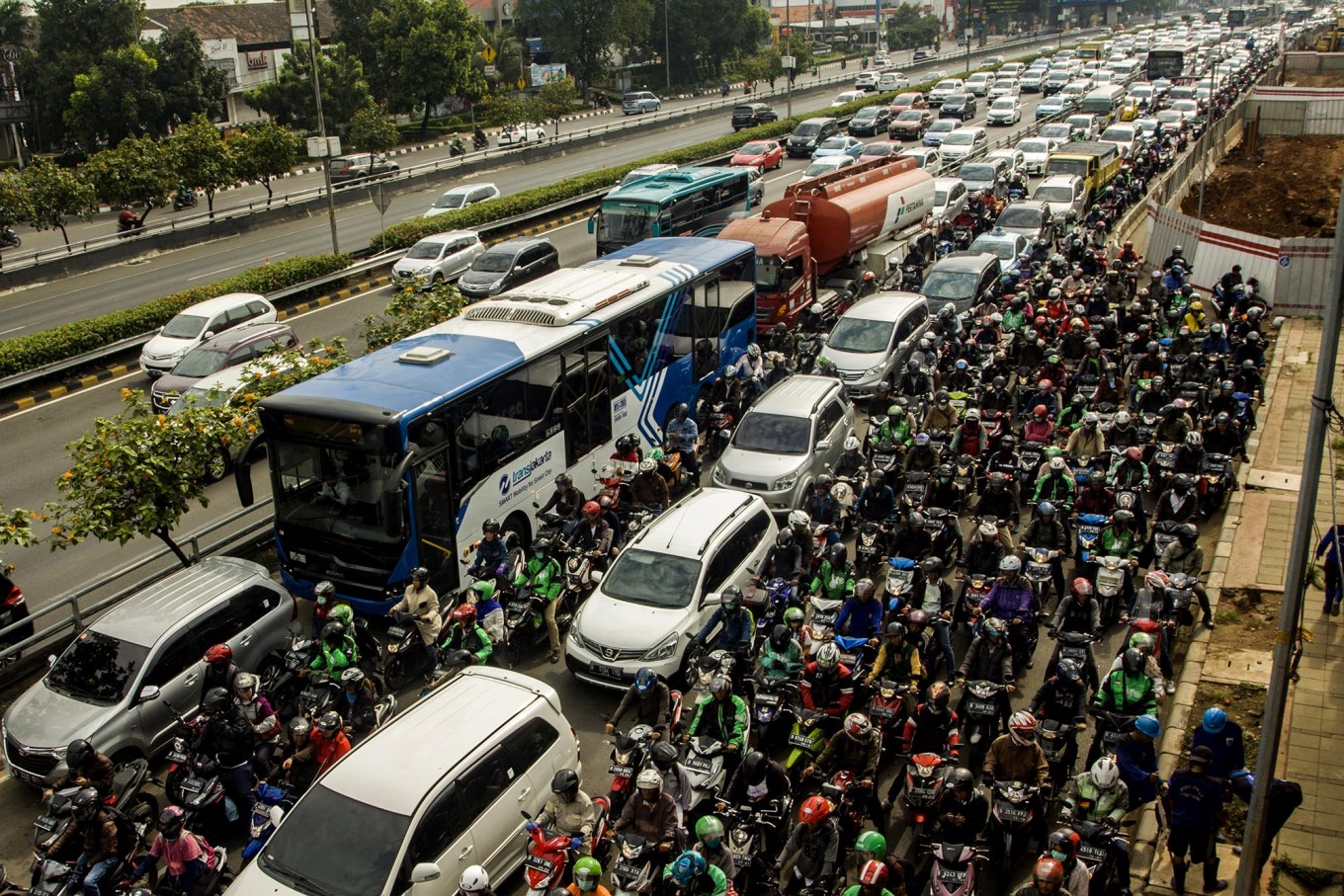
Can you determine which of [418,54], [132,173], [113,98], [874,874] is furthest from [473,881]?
[418,54]

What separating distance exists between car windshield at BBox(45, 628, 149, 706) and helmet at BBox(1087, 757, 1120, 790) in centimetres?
884

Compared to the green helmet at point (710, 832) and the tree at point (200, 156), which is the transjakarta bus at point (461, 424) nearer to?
the green helmet at point (710, 832)

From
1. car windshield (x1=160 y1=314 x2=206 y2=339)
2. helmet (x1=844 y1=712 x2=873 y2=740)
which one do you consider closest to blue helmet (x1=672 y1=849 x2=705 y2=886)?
helmet (x1=844 y1=712 x2=873 y2=740)

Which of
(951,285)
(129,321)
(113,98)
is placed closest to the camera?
(951,285)

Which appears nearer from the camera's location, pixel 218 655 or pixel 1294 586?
pixel 1294 586

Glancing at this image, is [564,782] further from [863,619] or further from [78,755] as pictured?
[78,755]

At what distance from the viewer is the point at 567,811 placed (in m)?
9.09

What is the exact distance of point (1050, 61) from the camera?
7825 centimetres

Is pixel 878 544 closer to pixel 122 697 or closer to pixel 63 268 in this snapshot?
pixel 122 697

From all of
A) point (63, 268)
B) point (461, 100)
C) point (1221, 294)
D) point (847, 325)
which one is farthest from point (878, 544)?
point (461, 100)

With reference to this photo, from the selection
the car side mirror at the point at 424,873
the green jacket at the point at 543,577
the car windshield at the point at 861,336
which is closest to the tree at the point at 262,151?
the car windshield at the point at 861,336

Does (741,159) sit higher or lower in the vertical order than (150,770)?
higher

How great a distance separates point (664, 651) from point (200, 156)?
1278 inches

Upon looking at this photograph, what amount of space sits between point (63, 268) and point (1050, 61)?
2595 inches
